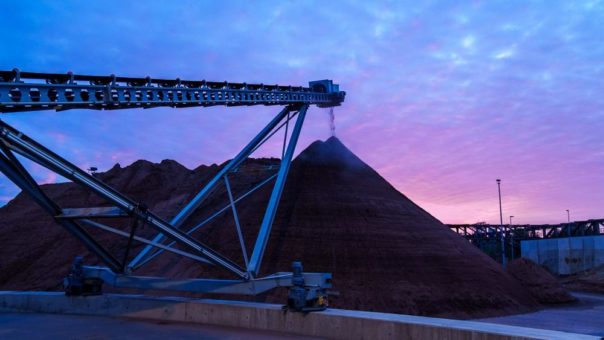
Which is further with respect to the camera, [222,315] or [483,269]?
[483,269]

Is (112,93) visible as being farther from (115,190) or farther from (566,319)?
(566,319)

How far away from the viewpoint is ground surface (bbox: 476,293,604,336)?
1081 inches

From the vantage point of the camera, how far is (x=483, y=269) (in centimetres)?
3284

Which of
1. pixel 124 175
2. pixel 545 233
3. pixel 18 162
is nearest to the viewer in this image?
pixel 18 162

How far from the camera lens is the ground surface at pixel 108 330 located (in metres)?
13.3

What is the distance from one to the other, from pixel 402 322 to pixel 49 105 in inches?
369

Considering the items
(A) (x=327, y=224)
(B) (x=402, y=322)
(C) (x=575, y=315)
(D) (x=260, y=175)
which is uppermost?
(D) (x=260, y=175)

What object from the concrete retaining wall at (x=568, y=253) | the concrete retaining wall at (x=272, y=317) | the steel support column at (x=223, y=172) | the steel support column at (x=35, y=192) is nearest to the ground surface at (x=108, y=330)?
the concrete retaining wall at (x=272, y=317)

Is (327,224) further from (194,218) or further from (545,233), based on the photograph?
(545,233)

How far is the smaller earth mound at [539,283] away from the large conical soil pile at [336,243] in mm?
5705

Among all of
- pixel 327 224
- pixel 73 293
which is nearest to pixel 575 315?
pixel 327 224

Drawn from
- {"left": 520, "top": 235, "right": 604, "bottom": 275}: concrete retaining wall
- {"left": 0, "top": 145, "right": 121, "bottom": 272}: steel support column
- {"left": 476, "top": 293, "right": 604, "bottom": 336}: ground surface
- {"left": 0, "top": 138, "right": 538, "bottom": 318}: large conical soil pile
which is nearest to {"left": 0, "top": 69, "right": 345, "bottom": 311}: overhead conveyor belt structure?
{"left": 0, "top": 145, "right": 121, "bottom": 272}: steel support column

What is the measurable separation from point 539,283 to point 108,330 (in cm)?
3625

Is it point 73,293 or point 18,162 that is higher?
point 18,162
